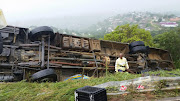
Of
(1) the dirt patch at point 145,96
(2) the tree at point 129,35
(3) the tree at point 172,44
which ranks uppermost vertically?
(2) the tree at point 129,35

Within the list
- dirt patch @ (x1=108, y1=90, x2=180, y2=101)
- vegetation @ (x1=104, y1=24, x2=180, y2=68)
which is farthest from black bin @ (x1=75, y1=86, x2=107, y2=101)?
vegetation @ (x1=104, y1=24, x2=180, y2=68)

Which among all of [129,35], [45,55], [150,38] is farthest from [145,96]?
[150,38]

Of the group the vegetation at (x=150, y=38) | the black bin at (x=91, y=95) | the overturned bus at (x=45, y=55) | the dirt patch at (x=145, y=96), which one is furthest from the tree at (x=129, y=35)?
the black bin at (x=91, y=95)

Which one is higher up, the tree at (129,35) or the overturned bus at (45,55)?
the tree at (129,35)

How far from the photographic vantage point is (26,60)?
29.1ft

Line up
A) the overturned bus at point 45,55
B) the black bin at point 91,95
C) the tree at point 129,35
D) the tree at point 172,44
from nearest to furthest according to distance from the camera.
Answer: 1. the black bin at point 91,95
2. the overturned bus at point 45,55
3. the tree at point 172,44
4. the tree at point 129,35

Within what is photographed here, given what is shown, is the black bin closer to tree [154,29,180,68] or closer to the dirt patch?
the dirt patch

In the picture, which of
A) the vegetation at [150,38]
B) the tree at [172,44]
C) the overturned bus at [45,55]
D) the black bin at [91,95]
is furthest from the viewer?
the vegetation at [150,38]

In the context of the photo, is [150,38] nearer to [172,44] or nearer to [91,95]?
[172,44]

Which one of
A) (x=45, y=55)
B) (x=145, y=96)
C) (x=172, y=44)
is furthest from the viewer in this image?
(x=172, y=44)

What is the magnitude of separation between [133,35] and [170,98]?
86.0ft

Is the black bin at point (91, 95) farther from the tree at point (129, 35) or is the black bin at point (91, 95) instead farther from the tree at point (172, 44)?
the tree at point (129, 35)

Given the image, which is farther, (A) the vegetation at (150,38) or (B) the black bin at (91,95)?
(A) the vegetation at (150,38)

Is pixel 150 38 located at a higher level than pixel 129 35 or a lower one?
lower
